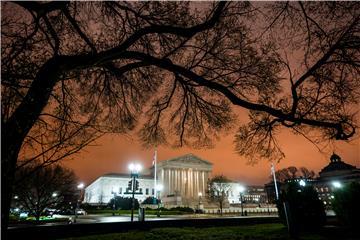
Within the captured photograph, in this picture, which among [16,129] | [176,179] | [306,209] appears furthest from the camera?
[176,179]

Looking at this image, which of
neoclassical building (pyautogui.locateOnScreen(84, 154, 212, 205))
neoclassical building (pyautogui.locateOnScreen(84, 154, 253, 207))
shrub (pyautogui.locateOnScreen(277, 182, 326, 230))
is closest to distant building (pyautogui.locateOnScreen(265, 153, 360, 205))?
neoclassical building (pyautogui.locateOnScreen(84, 154, 253, 207))

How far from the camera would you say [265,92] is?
989 cm

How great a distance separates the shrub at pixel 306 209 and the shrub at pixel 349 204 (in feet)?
3.94

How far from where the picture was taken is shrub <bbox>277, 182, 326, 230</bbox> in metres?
11.6

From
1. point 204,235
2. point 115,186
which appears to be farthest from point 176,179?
point 204,235

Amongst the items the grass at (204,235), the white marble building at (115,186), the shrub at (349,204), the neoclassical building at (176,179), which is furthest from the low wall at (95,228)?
the white marble building at (115,186)

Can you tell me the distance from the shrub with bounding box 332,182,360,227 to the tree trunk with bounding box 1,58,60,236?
11.5 meters

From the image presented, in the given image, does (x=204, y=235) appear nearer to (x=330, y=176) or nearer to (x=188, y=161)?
(x=188, y=161)

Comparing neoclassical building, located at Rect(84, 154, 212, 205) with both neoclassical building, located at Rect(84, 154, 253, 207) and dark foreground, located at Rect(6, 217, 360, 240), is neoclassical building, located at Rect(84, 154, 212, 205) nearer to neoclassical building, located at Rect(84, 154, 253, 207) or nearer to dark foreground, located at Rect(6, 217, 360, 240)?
neoclassical building, located at Rect(84, 154, 253, 207)

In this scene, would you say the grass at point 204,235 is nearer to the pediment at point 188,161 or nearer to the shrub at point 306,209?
the shrub at point 306,209

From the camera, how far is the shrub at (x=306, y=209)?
456 inches

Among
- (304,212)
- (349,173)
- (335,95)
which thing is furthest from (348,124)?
(349,173)

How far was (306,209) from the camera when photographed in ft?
39.1

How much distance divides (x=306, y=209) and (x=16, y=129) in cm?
1263
